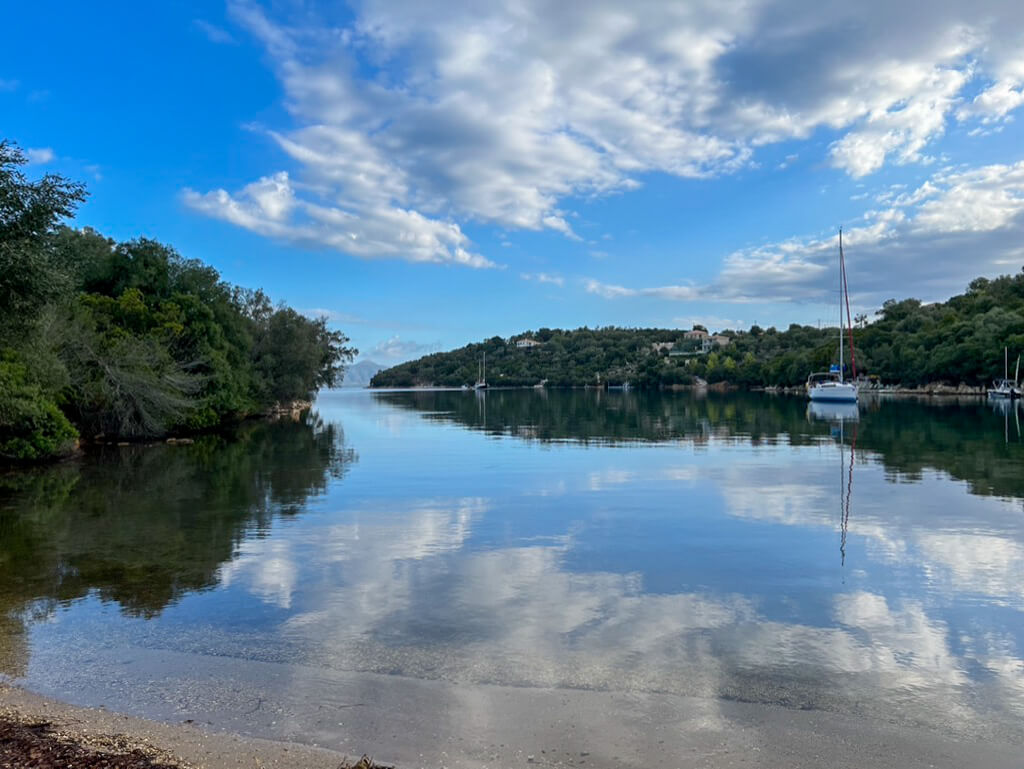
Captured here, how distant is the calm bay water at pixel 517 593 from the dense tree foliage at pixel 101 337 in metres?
4.59

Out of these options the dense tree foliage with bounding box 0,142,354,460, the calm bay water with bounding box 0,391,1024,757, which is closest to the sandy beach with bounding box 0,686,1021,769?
the calm bay water with bounding box 0,391,1024,757

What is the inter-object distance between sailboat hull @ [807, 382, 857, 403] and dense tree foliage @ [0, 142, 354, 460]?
57.6 metres

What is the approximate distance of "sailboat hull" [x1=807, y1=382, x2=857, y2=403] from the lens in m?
77.4

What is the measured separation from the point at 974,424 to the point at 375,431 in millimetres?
39210

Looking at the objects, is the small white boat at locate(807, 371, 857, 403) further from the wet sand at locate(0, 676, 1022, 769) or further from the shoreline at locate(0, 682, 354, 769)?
the shoreline at locate(0, 682, 354, 769)

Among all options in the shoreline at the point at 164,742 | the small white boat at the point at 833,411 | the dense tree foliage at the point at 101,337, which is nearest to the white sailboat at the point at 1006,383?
the small white boat at the point at 833,411

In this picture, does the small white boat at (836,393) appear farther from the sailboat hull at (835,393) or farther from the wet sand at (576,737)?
the wet sand at (576,737)

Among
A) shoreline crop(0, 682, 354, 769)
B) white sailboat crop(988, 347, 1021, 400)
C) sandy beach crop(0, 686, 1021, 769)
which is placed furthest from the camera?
white sailboat crop(988, 347, 1021, 400)

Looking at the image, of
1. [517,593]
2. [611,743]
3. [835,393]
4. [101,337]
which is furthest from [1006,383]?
A: [611,743]

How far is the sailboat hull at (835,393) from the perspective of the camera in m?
77.4

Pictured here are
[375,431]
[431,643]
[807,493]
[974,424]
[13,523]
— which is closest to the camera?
[431,643]

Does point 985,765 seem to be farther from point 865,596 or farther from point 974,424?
point 974,424

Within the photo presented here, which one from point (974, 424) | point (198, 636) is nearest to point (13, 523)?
point (198, 636)

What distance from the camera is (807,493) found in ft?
68.9
